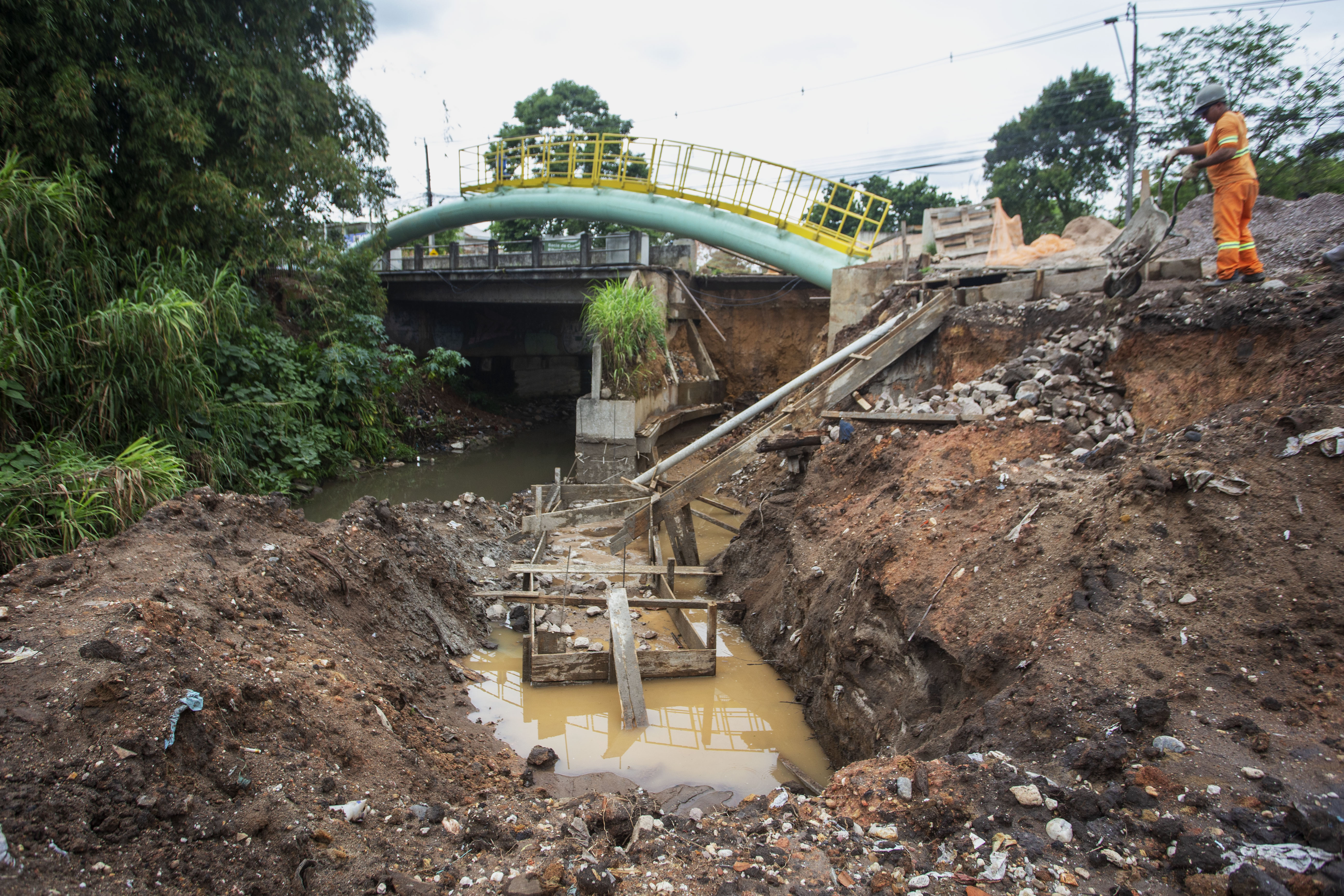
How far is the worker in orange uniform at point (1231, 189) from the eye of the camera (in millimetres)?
6074

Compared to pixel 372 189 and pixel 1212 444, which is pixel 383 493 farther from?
pixel 1212 444

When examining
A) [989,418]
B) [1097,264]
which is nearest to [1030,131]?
[1097,264]

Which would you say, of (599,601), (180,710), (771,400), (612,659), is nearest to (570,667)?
(612,659)

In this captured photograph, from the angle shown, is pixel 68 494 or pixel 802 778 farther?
pixel 68 494

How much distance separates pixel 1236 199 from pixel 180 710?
8.11 metres

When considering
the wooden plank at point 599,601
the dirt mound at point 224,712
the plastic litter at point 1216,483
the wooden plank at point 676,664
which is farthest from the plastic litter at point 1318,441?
the dirt mound at point 224,712

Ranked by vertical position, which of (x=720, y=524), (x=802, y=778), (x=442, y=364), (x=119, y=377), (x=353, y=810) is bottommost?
(x=802, y=778)

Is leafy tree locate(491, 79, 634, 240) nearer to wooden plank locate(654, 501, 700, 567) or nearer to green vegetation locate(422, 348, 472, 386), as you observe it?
green vegetation locate(422, 348, 472, 386)

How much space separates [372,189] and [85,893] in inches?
498

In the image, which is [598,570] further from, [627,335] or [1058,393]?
[627,335]

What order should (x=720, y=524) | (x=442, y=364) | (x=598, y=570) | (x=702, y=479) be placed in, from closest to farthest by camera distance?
(x=598, y=570) < (x=702, y=479) < (x=720, y=524) < (x=442, y=364)

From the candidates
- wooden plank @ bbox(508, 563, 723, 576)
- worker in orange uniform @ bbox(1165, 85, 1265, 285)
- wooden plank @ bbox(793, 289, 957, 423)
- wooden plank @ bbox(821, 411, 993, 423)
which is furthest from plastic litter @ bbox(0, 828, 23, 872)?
worker in orange uniform @ bbox(1165, 85, 1265, 285)

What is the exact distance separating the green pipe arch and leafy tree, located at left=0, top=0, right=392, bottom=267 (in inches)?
122

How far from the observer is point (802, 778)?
5.04 meters
